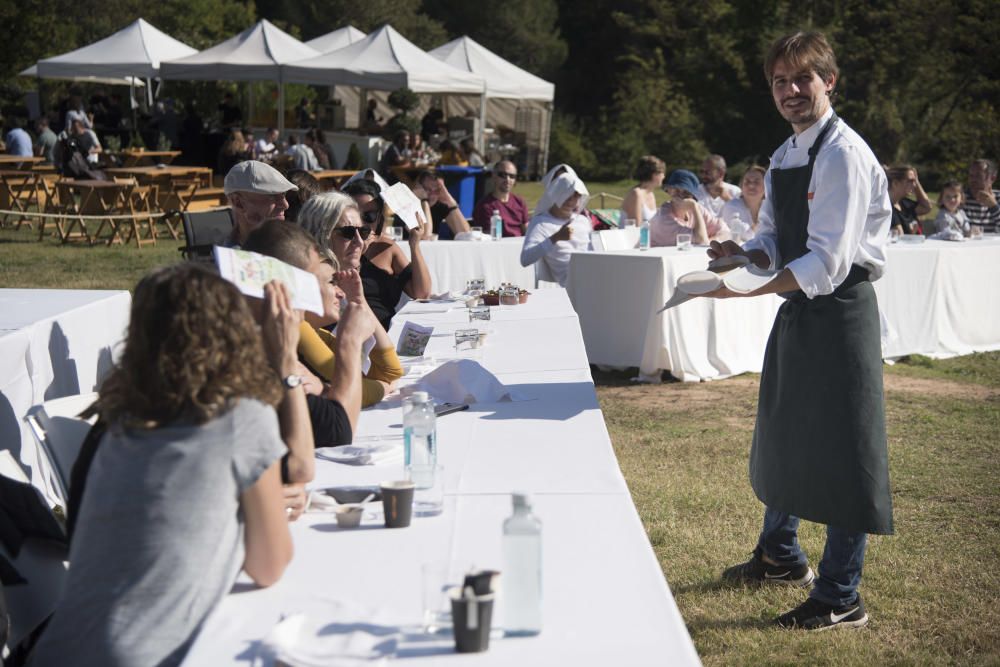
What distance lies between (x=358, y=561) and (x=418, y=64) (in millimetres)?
15216

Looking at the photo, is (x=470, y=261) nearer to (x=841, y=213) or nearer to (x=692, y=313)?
(x=692, y=313)

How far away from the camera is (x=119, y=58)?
1820 centimetres

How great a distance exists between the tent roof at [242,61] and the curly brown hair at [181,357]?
625 inches

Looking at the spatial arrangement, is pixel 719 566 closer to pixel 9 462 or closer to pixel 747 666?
pixel 747 666

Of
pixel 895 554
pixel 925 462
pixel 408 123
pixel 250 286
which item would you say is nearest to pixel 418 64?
pixel 408 123

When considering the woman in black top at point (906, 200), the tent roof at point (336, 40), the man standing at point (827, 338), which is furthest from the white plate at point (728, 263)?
the tent roof at point (336, 40)

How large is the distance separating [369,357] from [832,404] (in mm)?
A: 1555

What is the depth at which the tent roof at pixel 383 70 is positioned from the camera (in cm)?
1602

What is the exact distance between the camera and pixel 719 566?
4078 mm

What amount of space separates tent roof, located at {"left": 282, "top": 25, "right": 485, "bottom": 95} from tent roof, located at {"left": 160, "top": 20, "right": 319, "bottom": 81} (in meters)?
0.34

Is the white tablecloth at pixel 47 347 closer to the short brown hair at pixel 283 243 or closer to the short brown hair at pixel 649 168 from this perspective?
the short brown hair at pixel 283 243

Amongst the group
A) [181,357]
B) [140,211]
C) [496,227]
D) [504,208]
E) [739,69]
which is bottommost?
[140,211]

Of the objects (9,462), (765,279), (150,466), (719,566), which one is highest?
(765,279)

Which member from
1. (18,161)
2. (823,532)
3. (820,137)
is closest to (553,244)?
(823,532)
